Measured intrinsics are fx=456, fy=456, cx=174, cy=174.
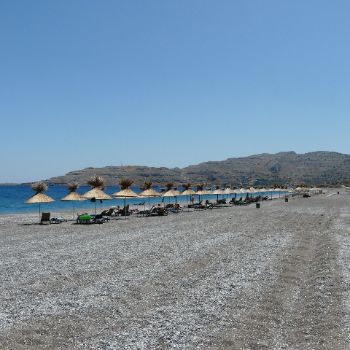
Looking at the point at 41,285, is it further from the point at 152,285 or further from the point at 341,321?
the point at 341,321

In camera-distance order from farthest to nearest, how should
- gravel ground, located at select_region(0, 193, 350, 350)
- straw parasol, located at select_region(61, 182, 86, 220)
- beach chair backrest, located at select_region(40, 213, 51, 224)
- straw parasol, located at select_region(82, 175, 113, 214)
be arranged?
straw parasol, located at select_region(82, 175, 113, 214) → straw parasol, located at select_region(61, 182, 86, 220) → beach chair backrest, located at select_region(40, 213, 51, 224) → gravel ground, located at select_region(0, 193, 350, 350)

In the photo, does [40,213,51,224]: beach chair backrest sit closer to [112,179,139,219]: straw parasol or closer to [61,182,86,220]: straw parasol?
[61,182,86,220]: straw parasol

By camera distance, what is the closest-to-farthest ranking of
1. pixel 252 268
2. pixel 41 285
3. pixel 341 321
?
pixel 341 321, pixel 41 285, pixel 252 268

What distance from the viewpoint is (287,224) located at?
97.2ft

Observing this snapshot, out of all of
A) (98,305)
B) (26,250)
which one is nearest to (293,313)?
(98,305)

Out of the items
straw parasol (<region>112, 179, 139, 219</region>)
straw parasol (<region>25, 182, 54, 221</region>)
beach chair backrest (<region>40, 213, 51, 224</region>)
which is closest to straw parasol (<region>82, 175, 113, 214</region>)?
straw parasol (<region>112, 179, 139, 219</region>)

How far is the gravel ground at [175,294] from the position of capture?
8289 millimetres

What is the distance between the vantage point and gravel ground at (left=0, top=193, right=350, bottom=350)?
8289mm

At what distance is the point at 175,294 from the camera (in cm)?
1138

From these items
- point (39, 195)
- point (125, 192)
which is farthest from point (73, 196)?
point (125, 192)

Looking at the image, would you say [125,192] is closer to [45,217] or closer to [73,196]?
[73,196]

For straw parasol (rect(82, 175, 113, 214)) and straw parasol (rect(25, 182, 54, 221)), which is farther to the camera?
straw parasol (rect(82, 175, 113, 214))

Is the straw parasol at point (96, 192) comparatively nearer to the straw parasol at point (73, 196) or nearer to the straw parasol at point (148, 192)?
the straw parasol at point (73, 196)

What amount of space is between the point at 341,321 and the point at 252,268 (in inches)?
217
